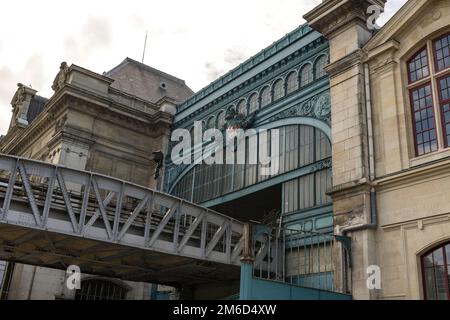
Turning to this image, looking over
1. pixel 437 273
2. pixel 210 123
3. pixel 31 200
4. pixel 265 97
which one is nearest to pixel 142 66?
pixel 210 123

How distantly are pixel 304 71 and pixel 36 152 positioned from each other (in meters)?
22.0

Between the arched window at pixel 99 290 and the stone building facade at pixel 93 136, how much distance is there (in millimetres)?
64

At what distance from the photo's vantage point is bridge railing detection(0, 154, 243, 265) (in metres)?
18.2

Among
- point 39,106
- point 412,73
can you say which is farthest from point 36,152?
point 412,73

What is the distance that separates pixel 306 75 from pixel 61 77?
1855 centimetres

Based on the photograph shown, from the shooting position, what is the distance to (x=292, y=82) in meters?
26.1

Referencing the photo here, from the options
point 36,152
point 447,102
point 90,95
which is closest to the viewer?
point 447,102

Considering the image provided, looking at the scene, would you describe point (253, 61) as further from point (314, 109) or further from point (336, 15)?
point (336, 15)

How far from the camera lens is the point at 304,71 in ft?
84.0

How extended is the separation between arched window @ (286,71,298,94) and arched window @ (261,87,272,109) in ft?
4.53

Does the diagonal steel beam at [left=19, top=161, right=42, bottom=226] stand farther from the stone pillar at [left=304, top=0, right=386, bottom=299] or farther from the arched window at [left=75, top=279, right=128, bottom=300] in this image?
the arched window at [left=75, top=279, right=128, bottom=300]

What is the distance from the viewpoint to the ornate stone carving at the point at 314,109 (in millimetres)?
23334

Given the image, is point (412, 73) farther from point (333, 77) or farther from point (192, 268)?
point (192, 268)

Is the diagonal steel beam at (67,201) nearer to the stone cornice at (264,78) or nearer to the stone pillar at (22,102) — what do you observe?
the stone cornice at (264,78)
